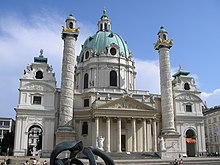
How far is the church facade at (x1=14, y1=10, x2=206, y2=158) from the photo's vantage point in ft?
136

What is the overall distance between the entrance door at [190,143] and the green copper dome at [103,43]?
66.8ft

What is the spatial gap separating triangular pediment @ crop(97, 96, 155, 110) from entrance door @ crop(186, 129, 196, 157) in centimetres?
1037

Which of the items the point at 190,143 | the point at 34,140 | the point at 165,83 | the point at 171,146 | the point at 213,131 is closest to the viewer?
the point at 171,146

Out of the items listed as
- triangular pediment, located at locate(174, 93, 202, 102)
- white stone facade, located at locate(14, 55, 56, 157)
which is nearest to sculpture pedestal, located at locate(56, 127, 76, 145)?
white stone facade, located at locate(14, 55, 56, 157)

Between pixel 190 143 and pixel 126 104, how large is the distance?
15.8m

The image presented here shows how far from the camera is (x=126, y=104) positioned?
46.3 m

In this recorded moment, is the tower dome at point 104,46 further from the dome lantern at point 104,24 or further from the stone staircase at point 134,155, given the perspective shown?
the stone staircase at point 134,155

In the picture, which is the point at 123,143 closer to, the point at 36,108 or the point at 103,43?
the point at 36,108

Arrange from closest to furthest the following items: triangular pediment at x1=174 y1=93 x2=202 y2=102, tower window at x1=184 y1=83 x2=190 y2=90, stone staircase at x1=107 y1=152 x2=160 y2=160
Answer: stone staircase at x1=107 y1=152 x2=160 y2=160 → triangular pediment at x1=174 y1=93 x2=202 y2=102 → tower window at x1=184 y1=83 x2=190 y2=90

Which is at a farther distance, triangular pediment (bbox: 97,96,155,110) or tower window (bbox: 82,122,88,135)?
tower window (bbox: 82,122,88,135)

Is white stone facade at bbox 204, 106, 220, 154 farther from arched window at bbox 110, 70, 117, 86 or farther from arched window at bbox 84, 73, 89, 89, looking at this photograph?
arched window at bbox 84, 73, 89, 89

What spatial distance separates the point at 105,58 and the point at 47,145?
21.2 m

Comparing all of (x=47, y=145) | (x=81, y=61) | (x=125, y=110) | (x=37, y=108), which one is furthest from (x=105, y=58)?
(x=47, y=145)

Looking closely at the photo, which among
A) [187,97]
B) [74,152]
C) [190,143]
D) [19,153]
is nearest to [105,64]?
[187,97]
